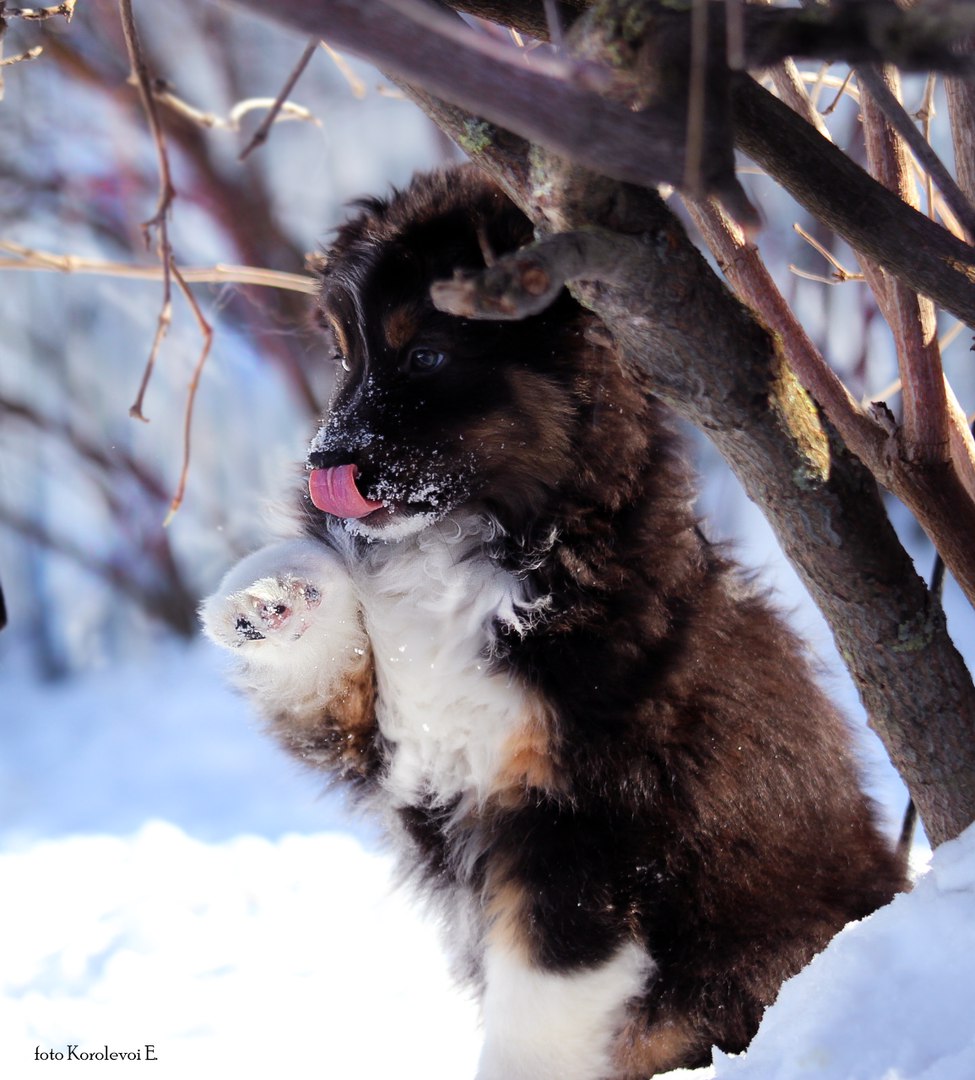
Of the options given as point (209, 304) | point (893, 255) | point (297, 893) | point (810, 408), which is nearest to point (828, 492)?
point (810, 408)

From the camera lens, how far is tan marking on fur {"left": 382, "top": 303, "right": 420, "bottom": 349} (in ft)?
6.43

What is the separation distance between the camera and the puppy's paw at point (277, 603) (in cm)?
205

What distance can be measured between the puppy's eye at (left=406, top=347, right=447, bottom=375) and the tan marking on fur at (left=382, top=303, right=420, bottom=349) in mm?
27

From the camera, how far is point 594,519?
6.54ft

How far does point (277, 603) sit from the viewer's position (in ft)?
6.71

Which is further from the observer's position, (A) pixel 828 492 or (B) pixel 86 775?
(B) pixel 86 775

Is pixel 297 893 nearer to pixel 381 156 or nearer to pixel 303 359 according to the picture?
pixel 303 359

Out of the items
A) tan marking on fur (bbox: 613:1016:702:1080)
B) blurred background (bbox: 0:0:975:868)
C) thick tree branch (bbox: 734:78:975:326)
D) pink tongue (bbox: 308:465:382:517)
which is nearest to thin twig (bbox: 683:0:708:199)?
thick tree branch (bbox: 734:78:975:326)

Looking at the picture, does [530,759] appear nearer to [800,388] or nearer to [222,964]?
[800,388]

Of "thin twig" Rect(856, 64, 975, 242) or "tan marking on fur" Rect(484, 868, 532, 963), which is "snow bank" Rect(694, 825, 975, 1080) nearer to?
"tan marking on fur" Rect(484, 868, 532, 963)

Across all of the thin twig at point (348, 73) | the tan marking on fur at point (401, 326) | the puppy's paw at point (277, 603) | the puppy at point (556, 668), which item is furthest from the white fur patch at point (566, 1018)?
the thin twig at point (348, 73)

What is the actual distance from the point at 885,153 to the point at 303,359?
3350mm

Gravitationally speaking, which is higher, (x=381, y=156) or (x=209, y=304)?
(x=381, y=156)

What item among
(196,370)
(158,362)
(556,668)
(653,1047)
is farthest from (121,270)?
(158,362)
